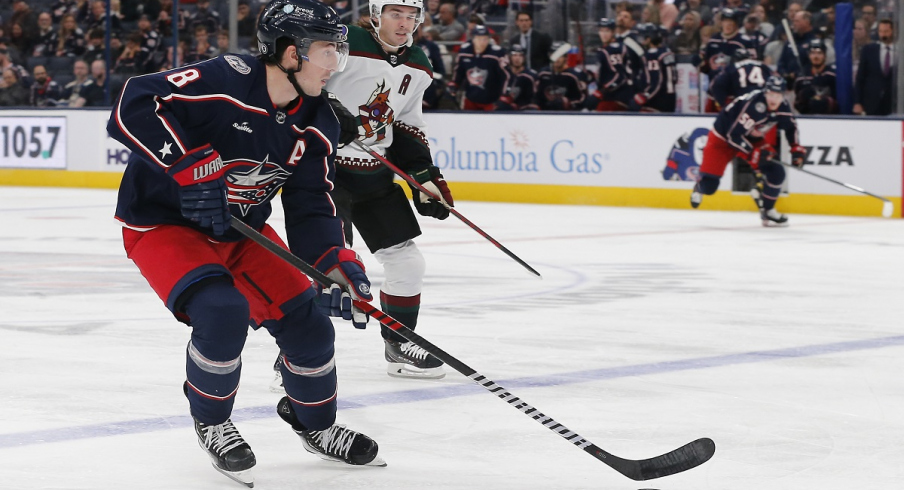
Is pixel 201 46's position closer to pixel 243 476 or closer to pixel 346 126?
pixel 346 126

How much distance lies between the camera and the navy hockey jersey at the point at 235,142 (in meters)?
2.88

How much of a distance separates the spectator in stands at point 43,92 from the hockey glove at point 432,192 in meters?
10.6

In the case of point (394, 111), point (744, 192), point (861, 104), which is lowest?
point (744, 192)

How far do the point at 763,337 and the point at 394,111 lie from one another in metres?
A: 1.60

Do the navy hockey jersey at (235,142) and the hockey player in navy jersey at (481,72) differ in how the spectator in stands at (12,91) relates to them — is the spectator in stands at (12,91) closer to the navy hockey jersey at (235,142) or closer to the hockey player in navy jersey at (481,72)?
the hockey player in navy jersey at (481,72)

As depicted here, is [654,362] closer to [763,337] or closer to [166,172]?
[763,337]

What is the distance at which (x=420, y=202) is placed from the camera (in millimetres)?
4566

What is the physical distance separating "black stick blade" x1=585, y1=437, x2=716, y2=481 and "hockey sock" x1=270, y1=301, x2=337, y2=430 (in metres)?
0.60

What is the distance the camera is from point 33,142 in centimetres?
1407

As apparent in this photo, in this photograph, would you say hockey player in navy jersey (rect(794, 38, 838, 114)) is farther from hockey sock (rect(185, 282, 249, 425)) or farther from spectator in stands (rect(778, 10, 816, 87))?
hockey sock (rect(185, 282, 249, 425))

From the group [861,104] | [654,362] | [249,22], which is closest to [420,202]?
[654,362]

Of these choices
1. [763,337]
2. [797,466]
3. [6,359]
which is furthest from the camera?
[763,337]

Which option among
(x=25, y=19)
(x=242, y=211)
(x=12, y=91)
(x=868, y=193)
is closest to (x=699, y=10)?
(x=868, y=193)

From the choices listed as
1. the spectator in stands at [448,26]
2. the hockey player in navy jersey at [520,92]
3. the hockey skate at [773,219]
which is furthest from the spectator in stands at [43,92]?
the hockey skate at [773,219]
